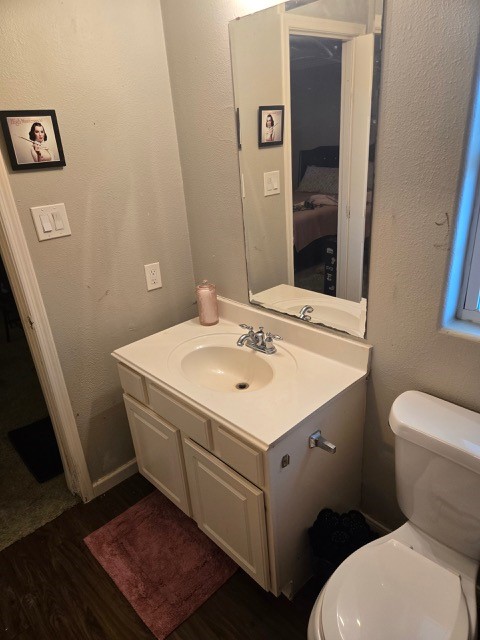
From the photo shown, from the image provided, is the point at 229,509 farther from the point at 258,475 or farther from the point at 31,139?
the point at 31,139

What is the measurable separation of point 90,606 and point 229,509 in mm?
666

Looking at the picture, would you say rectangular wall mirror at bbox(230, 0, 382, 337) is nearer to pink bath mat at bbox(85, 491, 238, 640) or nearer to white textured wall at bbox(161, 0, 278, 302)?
white textured wall at bbox(161, 0, 278, 302)

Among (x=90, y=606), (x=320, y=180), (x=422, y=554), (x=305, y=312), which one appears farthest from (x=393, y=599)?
(x=320, y=180)

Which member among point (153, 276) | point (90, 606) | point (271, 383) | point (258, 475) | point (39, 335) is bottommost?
point (90, 606)

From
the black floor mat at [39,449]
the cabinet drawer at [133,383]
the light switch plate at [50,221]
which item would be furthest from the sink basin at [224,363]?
the black floor mat at [39,449]

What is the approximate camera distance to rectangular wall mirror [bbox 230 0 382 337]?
117 centimetres

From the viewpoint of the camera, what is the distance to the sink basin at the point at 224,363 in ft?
5.08

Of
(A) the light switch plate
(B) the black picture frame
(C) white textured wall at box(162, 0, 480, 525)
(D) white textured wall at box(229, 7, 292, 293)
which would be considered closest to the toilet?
(C) white textured wall at box(162, 0, 480, 525)

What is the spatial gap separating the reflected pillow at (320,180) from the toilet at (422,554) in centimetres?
71

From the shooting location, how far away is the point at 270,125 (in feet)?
4.79

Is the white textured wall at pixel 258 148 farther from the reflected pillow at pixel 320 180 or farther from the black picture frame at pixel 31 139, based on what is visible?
the black picture frame at pixel 31 139

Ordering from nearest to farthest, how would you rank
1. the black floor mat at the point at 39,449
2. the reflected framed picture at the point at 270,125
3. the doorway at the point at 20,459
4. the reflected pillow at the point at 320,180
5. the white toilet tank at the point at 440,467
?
the white toilet tank at the point at 440,467, the reflected pillow at the point at 320,180, the reflected framed picture at the point at 270,125, the doorway at the point at 20,459, the black floor mat at the point at 39,449

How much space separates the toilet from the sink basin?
0.49 metres

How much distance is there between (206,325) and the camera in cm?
187
